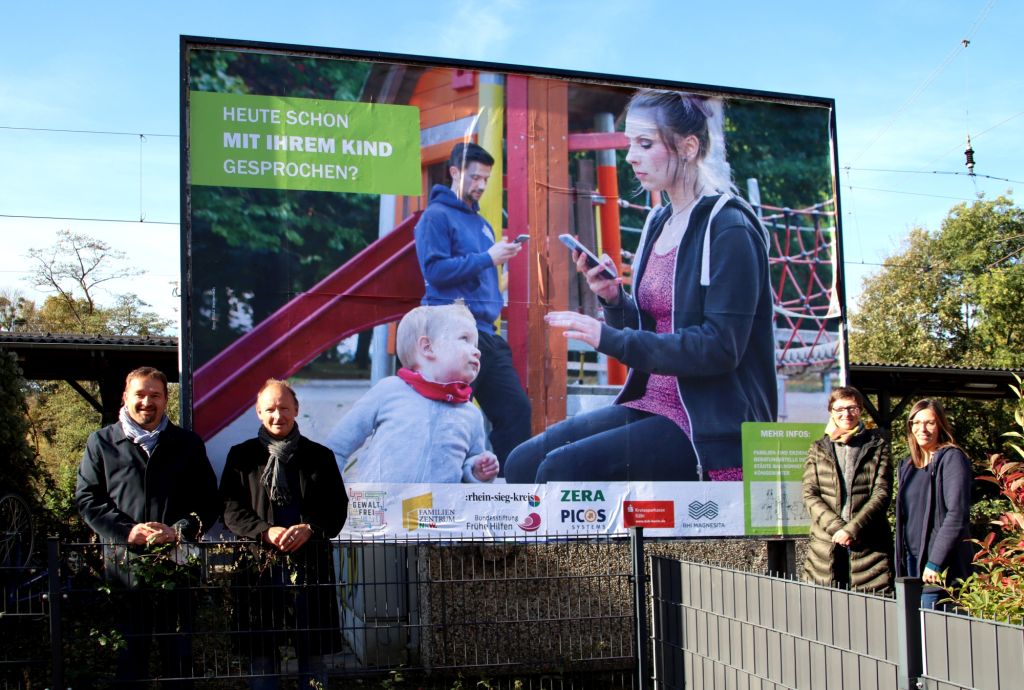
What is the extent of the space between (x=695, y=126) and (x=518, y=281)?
80.6 inches

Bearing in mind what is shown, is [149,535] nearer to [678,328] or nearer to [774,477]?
[678,328]

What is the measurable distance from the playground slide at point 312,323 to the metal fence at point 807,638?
2834 mm

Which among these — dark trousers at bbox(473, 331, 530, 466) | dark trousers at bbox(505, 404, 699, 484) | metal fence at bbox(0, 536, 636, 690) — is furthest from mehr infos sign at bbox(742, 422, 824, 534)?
metal fence at bbox(0, 536, 636, 690)

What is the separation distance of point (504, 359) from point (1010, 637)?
16.1ft

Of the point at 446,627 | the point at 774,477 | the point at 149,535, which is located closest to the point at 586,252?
the point at 774,477

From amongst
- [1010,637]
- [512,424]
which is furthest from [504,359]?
[1010,637]

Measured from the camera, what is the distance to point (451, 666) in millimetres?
5633

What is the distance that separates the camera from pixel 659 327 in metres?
7.94

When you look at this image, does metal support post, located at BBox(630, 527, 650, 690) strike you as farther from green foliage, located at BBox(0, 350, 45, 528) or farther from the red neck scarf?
green foliage, located at BBox(0, 350, 45, 528)

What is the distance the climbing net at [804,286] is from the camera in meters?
8.37

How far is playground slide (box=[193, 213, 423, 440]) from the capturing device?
6.97 metres

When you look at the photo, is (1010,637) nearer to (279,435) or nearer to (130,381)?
(279,435)

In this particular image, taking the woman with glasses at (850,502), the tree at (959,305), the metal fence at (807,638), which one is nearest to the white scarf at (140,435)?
the metal fence at (807,638)

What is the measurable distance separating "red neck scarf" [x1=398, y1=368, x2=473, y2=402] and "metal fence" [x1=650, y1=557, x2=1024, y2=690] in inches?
90.0
